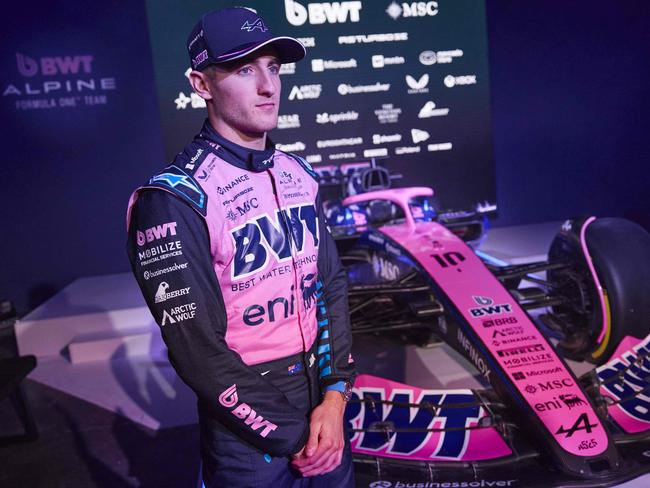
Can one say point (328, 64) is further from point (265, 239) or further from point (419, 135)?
point (265, 239)

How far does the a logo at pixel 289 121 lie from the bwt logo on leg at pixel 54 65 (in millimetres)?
1765

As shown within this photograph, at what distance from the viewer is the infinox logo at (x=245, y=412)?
1069 millimetres

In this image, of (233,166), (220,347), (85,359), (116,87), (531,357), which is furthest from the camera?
(116,87)

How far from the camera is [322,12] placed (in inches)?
200

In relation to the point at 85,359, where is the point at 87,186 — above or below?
above

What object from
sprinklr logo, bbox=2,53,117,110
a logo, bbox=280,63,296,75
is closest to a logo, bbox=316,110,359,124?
a logo, bbox=280,63,296,75

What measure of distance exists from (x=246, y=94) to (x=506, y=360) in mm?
1514

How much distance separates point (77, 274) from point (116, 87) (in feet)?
5.87

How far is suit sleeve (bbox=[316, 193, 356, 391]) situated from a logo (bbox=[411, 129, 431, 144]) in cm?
419

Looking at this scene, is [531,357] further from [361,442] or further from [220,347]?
[220,347]

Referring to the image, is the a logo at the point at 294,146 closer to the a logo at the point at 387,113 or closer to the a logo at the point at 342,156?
the a logo at the point at 342,156

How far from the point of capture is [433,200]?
3918mm

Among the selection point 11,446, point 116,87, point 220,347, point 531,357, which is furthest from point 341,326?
point 116,87

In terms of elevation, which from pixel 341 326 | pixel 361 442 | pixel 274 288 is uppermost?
pixel 274 288
